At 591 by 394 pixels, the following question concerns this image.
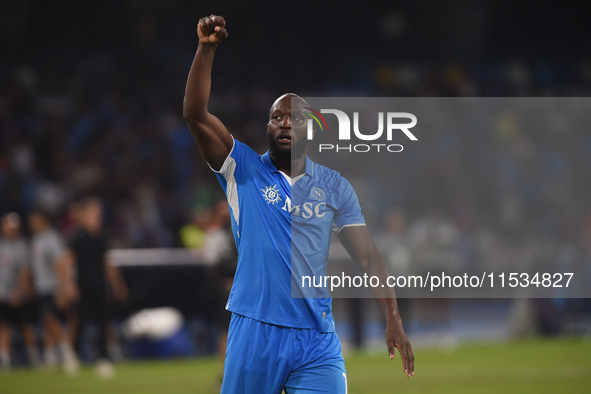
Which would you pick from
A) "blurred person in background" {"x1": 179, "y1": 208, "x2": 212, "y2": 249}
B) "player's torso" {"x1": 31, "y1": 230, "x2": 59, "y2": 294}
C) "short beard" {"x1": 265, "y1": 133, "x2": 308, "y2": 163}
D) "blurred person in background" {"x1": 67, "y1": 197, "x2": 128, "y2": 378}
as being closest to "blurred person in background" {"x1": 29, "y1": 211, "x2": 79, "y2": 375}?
"player's torso" {"x1": 31, "y1": 230, "x2": 59, "y2": 294}

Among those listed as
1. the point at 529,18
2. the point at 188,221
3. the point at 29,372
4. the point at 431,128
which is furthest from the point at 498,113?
the point at 529,18

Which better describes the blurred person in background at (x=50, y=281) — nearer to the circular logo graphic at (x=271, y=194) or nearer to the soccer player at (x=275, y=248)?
the soccer player at (x=275, y=248)

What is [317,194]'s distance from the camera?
4207mm

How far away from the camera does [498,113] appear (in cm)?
673

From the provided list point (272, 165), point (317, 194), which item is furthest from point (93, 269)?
point (317, 194)

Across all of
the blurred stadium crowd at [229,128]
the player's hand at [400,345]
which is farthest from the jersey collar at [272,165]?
the blurred stadium crowd at [229,128]

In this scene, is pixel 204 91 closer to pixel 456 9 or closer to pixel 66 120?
pixel 66 120

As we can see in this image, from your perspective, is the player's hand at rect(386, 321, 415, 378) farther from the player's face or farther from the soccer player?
the player's face

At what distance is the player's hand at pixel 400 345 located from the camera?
395 centimetres

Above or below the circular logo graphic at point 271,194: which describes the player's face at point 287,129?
above

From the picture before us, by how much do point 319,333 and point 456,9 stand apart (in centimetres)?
1891

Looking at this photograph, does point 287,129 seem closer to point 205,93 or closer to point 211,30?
point 205,93

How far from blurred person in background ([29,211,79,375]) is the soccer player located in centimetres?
897

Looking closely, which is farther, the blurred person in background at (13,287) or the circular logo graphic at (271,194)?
the blurred person in background at (13,287)
